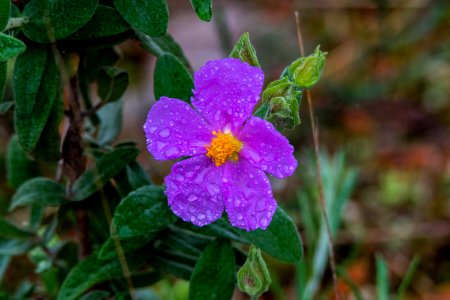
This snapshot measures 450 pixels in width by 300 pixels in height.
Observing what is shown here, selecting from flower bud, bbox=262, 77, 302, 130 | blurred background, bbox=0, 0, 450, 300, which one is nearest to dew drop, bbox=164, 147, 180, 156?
flower bud, bbox=262, 77, 302, 130

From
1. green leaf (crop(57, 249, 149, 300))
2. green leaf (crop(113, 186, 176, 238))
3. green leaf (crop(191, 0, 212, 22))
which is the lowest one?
green leaf (crop(57, 249, 149, 300))

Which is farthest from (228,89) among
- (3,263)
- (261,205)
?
(3,263)

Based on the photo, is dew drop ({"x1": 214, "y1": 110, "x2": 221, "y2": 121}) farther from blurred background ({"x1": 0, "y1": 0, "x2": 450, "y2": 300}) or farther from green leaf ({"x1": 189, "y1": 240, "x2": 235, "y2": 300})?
blurred background ({"x1": 0, "y1": 0, "x2": 450, "y2": 300})

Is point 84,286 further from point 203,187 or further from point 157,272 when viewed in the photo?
point 203,187

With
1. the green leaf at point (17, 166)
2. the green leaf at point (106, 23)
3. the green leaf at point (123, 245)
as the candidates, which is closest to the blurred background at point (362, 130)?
Result: the green leaf at point (17, 166)

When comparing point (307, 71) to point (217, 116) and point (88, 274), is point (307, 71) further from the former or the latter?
point (88, 274)
